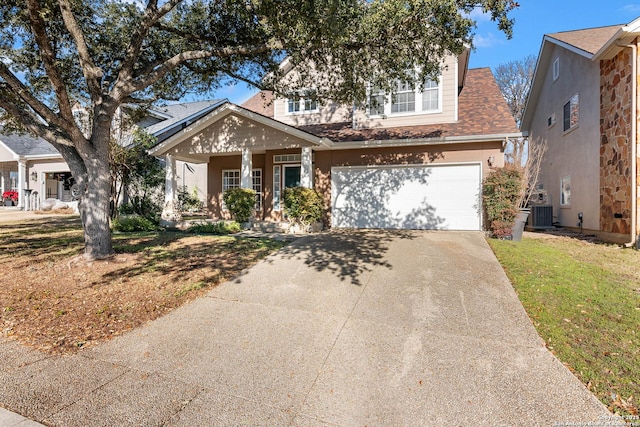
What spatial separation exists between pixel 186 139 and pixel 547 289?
1218 cm

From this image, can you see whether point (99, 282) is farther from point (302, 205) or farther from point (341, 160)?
point (341, 160)

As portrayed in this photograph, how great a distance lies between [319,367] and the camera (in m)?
3.30

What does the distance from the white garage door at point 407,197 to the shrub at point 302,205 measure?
182 cm

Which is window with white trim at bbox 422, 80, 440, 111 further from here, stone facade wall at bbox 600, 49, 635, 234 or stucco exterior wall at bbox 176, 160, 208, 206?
stucco exterior wall at bbox 176, 160, 208, 206

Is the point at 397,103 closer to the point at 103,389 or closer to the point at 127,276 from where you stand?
the point at 127,276

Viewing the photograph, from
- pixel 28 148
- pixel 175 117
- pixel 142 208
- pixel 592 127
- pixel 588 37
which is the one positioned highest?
pixel 588 37

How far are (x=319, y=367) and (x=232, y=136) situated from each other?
10306mm

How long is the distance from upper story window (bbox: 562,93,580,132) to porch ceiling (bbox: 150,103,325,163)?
9696mm

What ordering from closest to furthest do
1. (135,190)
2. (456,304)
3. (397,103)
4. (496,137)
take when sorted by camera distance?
(456,304)
(496,137)
(397,103)
(135,190)

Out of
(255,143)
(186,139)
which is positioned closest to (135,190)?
(186,139)

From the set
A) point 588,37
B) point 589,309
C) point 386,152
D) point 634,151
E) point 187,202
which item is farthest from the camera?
point 187,202

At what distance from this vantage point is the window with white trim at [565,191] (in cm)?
1301

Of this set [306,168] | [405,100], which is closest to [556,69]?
[405,100]

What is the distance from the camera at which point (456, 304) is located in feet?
15.6
